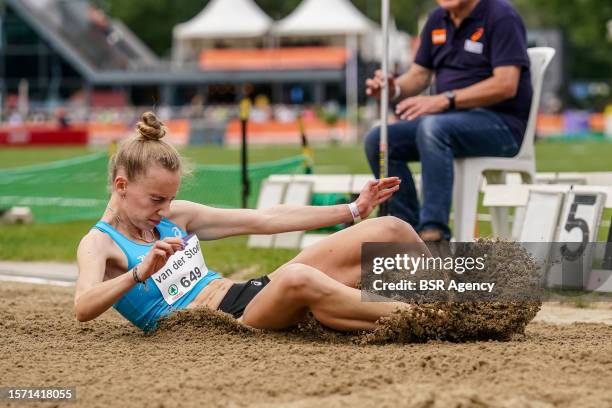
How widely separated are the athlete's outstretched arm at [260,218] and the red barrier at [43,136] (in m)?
36.0

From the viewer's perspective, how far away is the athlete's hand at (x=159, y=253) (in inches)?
187

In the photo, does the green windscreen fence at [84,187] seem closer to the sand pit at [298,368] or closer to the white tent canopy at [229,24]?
the sand pit at [298,368]

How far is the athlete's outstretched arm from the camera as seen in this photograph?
569cm

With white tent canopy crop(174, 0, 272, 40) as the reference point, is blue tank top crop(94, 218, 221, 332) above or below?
above

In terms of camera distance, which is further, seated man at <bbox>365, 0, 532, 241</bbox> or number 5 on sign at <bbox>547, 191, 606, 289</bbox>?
seated man at <bbox>365, 0, 532, 241</bbox>

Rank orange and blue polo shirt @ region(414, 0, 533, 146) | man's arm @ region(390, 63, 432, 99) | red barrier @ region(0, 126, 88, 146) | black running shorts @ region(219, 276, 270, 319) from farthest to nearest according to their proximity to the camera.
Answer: red barrier @ region(0, 126, 88, 146) < man's arm @ region(390, 63, 432, 99) < orange and blue polo shirt @ region(414, 0, 533, 146) < black running shorts @ region(219, 276, 270, 319)

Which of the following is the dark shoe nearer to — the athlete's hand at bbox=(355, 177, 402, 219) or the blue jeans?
the blue jeans

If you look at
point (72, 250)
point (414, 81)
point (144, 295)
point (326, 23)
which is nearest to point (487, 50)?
point (414, 81)

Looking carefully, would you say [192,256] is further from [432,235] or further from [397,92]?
[397,92]

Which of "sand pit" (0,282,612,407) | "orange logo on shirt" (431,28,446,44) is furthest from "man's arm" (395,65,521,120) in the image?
"sand pit" (0,282,612,407)

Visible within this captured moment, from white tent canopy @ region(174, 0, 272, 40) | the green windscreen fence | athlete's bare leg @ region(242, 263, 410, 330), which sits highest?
athlete's bare leg @ region(242, 263, 410, 330)

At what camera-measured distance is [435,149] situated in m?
7.85

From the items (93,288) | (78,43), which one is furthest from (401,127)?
(78,43)

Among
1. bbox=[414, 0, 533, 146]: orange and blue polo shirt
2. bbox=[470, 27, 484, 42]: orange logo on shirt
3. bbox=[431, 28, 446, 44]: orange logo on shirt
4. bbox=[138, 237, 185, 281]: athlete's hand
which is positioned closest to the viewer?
bbox=[138, 237, 185, 281]: athlete's hand
